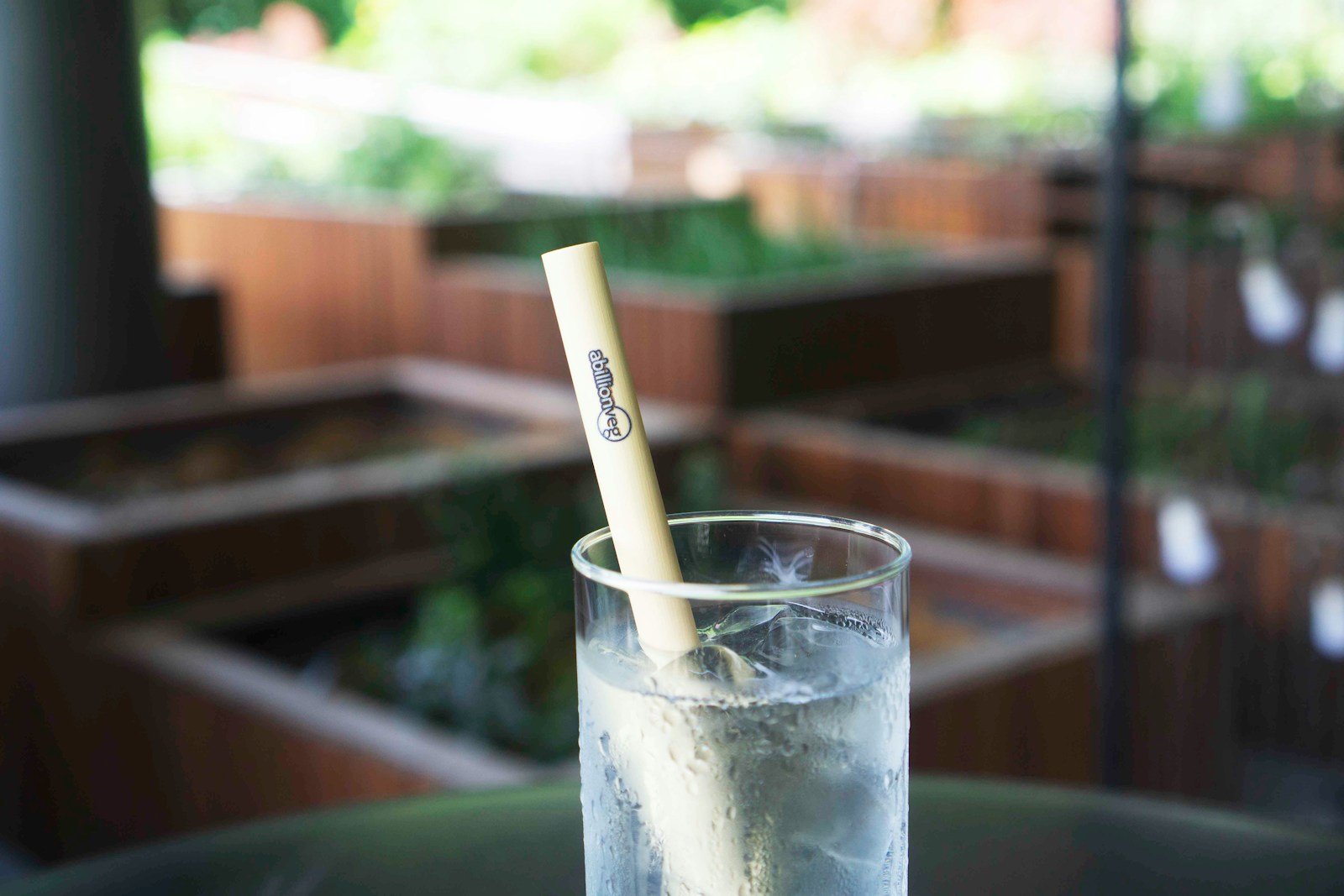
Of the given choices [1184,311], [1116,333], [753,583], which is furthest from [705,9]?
[753,583]

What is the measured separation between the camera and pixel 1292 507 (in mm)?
2820

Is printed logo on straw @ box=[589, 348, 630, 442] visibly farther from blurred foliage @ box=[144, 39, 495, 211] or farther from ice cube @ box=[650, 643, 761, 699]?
blurred foliage @ box=[144, 39, 495, 211]

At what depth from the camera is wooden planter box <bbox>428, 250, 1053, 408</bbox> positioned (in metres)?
3.93

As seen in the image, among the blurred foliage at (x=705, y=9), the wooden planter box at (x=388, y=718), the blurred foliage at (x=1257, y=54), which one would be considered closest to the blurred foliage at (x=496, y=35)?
the blurred foliage at (x=705, y=9)

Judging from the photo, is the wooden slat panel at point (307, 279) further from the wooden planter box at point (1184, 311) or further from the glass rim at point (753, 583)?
the glass rim at point (753, 583)

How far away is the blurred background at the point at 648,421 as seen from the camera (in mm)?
2303

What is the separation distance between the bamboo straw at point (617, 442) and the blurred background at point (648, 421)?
1.01 m

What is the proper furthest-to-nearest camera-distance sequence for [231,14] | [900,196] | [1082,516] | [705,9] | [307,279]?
1. [231,14]
2. [705,9]
3. [900,196]
4. [307,279]
5. [1082,516]

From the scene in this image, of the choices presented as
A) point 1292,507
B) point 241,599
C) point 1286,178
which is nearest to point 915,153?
point 1286,178

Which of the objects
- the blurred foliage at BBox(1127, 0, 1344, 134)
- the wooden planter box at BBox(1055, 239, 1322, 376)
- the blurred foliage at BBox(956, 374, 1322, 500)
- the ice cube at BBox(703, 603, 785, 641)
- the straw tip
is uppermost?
the blurred foliage at BBox(1127, 0, 1344, 134)

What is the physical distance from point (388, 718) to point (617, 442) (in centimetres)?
167

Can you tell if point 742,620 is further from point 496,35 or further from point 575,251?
point 496,35

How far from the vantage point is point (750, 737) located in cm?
45

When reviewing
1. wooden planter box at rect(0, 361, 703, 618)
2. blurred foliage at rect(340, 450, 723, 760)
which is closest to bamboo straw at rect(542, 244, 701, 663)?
blurred foliage at rect(340, 450, 723, 760)
